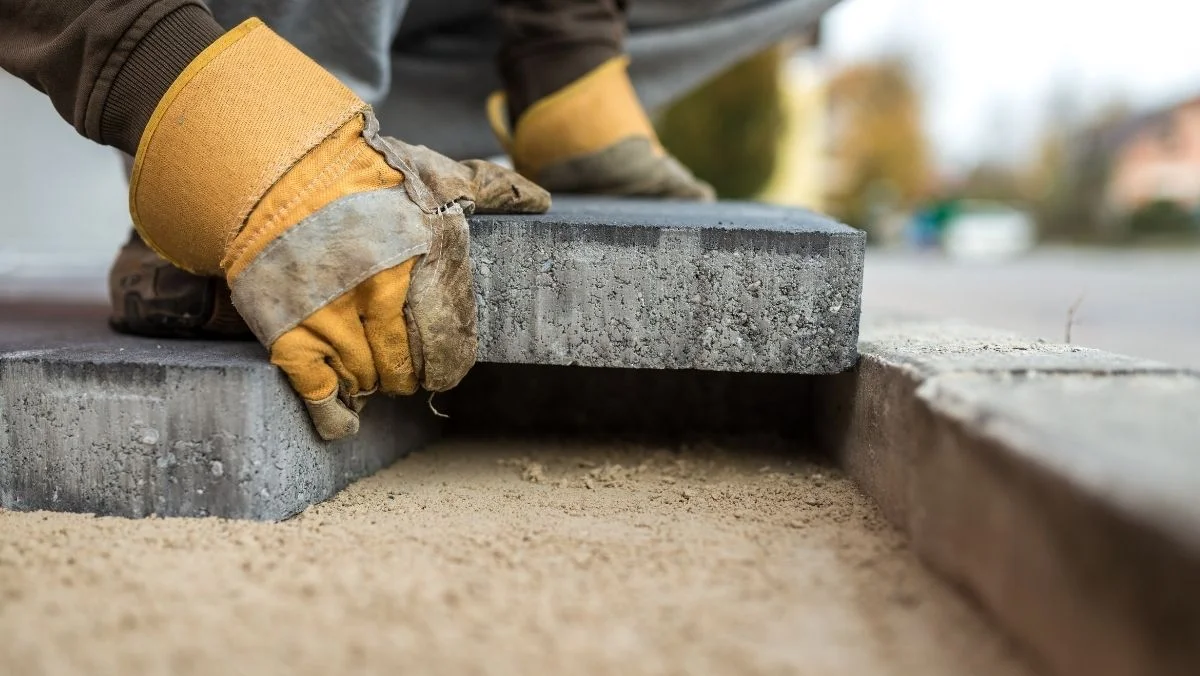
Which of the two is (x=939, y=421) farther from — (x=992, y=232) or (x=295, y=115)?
(x=992, y=232)

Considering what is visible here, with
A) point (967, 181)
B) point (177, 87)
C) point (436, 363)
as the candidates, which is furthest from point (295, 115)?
point (967, 181)

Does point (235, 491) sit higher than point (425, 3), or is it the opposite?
A: point (425, 3)

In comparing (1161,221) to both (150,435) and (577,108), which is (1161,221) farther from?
(150,435)

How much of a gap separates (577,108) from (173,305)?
872 millimetres

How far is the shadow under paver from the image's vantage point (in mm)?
1120

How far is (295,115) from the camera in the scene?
1098 millimetres

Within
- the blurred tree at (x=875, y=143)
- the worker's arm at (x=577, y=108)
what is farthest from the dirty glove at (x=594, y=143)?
the blurred tree at (x=875, y=143)

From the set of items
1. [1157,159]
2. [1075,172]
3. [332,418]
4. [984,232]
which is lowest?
[984,232]

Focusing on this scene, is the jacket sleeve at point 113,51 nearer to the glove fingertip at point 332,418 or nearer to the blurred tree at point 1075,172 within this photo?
the glove fingertip at point 332,418

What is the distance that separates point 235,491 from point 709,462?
717 mm

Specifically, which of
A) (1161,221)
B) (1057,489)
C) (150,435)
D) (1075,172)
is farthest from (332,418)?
(1075,172)

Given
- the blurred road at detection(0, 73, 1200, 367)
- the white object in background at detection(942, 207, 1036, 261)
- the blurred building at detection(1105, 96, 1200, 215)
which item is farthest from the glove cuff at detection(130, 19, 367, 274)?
the blurred building at detection(1105, 96, 1200, 215)

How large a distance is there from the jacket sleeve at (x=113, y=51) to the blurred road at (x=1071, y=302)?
146 cm

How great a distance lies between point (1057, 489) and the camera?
2.34 feet
